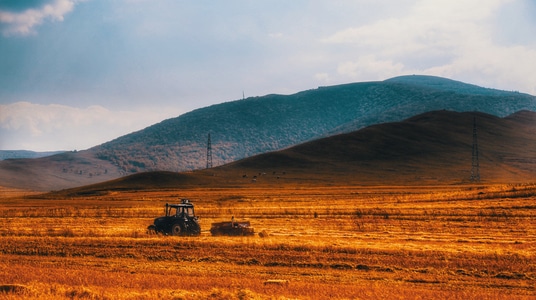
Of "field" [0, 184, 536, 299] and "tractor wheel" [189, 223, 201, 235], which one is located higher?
"tractor wheel" [189, 223, 201, 235]

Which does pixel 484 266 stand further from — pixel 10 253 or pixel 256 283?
pixel 10 253

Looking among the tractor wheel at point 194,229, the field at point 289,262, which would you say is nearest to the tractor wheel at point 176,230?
the tractor wheel at point 194,229

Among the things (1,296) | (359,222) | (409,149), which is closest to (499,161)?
(409,149)

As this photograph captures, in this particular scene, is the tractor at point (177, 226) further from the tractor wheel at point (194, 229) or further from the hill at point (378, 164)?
the hill at point (378, 164)

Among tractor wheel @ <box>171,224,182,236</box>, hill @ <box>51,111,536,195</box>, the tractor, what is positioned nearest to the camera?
tractor wheel @ <box>171,224,182,236</box>

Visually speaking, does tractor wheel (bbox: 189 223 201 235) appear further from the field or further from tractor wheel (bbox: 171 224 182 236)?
the field

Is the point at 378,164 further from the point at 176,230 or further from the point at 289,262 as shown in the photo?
the point at 289,262

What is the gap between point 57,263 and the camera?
24062mm

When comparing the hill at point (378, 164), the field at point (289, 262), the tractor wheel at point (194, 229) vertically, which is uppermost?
the hill at point (378, 164)

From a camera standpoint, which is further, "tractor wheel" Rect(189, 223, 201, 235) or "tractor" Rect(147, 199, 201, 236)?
"tractor wheel" Rect(189, 223, 201, 235)

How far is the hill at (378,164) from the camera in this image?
127500mm

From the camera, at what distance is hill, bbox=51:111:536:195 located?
128 metres

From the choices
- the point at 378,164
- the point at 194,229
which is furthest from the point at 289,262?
the point at 378,164

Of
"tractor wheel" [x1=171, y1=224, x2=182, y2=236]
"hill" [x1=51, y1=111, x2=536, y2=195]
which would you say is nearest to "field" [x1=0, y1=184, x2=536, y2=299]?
"tractor wheel" [x1=171, y1=224, x2=182, y2=236]
